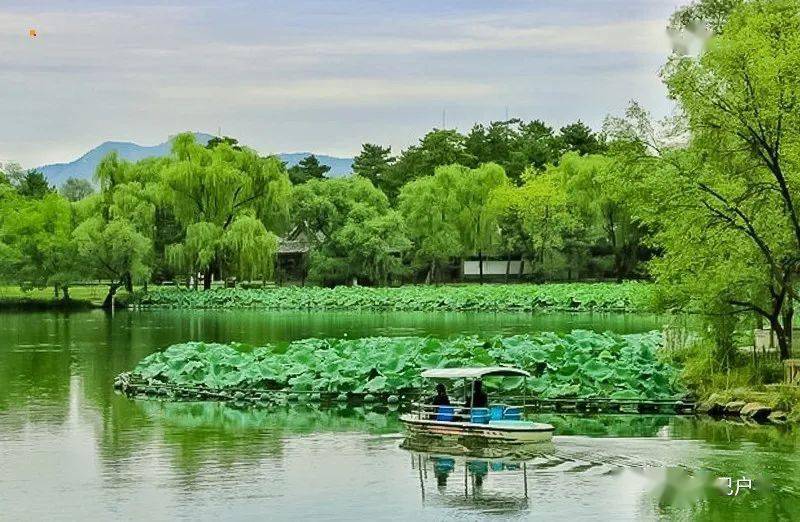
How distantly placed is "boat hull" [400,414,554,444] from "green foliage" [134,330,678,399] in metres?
4.31

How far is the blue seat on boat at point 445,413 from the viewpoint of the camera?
58.4ft

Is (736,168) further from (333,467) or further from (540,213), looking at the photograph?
(540,213)

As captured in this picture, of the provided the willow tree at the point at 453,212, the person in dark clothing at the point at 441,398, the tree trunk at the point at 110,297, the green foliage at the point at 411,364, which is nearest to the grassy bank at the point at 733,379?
the green foliage at the point at 411,364

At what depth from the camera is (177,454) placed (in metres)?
17.6

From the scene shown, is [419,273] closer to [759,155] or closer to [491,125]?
[491,125]

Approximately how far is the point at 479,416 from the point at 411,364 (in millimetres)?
5916

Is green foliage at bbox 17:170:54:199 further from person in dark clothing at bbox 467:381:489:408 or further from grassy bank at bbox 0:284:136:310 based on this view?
person in dark clothing at bbox 467:381:489:408

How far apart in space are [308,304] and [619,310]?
46.3 feet

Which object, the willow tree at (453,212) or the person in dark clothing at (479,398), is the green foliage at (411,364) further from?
the willow tree at (453,212)

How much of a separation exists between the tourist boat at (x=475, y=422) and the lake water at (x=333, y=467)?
0.37 m

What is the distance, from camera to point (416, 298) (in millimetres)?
55344

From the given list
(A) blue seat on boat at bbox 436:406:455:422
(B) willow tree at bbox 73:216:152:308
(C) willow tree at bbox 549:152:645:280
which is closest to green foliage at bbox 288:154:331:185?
(C) willow tree at bbox 549:152:645:280

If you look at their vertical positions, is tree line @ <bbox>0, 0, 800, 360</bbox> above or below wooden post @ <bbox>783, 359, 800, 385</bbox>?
above

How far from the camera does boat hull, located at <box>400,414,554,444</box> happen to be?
16547 mm
